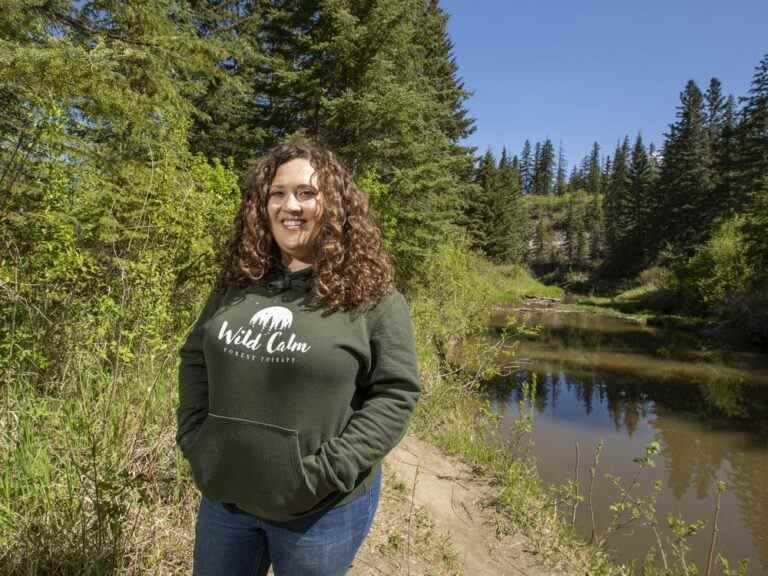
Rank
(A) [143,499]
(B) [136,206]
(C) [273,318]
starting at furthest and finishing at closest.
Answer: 1. (B) [136,206]
2. (A) [143,499]
3. (C) [273,318]

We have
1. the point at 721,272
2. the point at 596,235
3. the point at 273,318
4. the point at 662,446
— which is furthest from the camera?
the point at 596,235

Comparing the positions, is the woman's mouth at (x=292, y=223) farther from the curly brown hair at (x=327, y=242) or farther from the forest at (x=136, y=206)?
the forest at (x=136, y=206)

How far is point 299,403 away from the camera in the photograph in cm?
136

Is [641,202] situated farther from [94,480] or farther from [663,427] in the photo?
[94,480]

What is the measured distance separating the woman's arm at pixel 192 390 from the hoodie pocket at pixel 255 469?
15 cm

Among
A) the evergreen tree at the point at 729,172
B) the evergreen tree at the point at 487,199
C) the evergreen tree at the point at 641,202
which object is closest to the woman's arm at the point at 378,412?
the evergreen tree at the point at 487,199

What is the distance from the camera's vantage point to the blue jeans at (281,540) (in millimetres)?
1389

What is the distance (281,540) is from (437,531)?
115 inches

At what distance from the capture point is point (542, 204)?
3049 inches

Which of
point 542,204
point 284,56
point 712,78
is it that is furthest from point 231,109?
point 542,204

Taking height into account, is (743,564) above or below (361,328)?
below

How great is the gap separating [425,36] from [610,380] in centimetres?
1372

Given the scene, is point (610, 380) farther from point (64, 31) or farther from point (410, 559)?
point (64, 31)

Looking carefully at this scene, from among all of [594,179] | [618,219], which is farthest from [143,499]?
[594,179]
